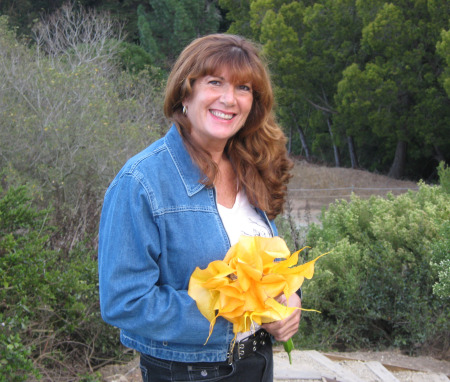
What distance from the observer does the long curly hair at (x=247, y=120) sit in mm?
1766

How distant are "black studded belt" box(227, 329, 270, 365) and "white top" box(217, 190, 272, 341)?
0.02m

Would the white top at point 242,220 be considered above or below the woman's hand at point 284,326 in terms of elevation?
above

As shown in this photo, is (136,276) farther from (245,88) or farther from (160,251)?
(245,88)

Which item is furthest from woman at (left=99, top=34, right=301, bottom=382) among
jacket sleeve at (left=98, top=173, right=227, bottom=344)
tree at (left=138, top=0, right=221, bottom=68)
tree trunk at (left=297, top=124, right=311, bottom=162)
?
tree trunk at (left=297, top=124, right=311, bottom=162)

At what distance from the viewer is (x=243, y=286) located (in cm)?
153

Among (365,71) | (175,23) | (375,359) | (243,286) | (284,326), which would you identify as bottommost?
(375,359)

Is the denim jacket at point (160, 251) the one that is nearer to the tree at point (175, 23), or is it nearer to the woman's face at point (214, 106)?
the woman's face at point (214, 106)

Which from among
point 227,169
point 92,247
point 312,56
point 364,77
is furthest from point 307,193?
point 227,169

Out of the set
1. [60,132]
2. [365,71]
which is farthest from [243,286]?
[365,71]

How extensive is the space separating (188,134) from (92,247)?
2986mm

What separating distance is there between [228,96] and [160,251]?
1.87ft

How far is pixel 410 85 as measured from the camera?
1934 cm

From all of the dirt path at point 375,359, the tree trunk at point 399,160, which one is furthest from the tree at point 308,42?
the dirt path at point 375,359

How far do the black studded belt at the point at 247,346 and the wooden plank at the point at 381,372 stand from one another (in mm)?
2163
